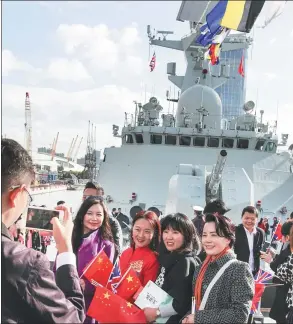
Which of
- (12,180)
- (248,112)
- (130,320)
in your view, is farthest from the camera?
(248,112)

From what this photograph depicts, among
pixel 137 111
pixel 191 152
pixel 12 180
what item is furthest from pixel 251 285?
pixel 137 111

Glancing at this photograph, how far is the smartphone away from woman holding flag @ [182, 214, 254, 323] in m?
0.87

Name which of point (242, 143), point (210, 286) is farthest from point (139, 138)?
point (210, 286)

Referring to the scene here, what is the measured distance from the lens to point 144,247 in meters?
2.85

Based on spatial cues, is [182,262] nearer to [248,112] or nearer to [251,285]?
[251,285]

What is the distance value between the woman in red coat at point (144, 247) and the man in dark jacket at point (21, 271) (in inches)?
44.9

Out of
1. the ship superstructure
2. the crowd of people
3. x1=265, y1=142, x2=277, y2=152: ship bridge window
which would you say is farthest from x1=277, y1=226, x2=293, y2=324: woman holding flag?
x1=265, y1=142, x2=277, y2=152: ship bridge window

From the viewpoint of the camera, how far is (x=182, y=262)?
242 centimetres

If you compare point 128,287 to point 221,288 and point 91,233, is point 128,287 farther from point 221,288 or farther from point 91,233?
point 91,233

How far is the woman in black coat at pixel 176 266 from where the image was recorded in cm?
226

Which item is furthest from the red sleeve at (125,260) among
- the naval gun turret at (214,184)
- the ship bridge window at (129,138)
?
the ship bridge window at (129,138)

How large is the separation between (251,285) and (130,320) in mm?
622

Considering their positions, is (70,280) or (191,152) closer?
(70,280)

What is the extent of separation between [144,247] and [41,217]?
3.91 feet
